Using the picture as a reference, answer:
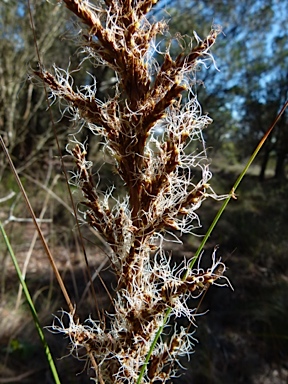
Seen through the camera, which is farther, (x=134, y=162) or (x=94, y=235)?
(x=94, y=235)

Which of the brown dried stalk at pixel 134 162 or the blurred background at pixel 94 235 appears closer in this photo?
the brown dried stalk at pixel 134 162

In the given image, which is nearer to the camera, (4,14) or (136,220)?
(136,220)

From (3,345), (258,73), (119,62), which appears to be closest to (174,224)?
(119,62)

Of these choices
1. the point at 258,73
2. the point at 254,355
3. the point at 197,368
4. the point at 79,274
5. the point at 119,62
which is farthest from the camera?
the point at 258,73

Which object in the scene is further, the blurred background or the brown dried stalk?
the blurred background

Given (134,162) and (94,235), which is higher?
(134,162)

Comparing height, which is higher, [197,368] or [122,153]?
[122,153]

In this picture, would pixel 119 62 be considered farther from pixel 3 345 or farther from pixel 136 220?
pixel 3 345

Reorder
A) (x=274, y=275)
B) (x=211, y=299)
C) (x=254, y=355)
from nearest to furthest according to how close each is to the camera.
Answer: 1. (x=254, y=355)
2. (x=211, y=299)
3. (x=274, y=275)
